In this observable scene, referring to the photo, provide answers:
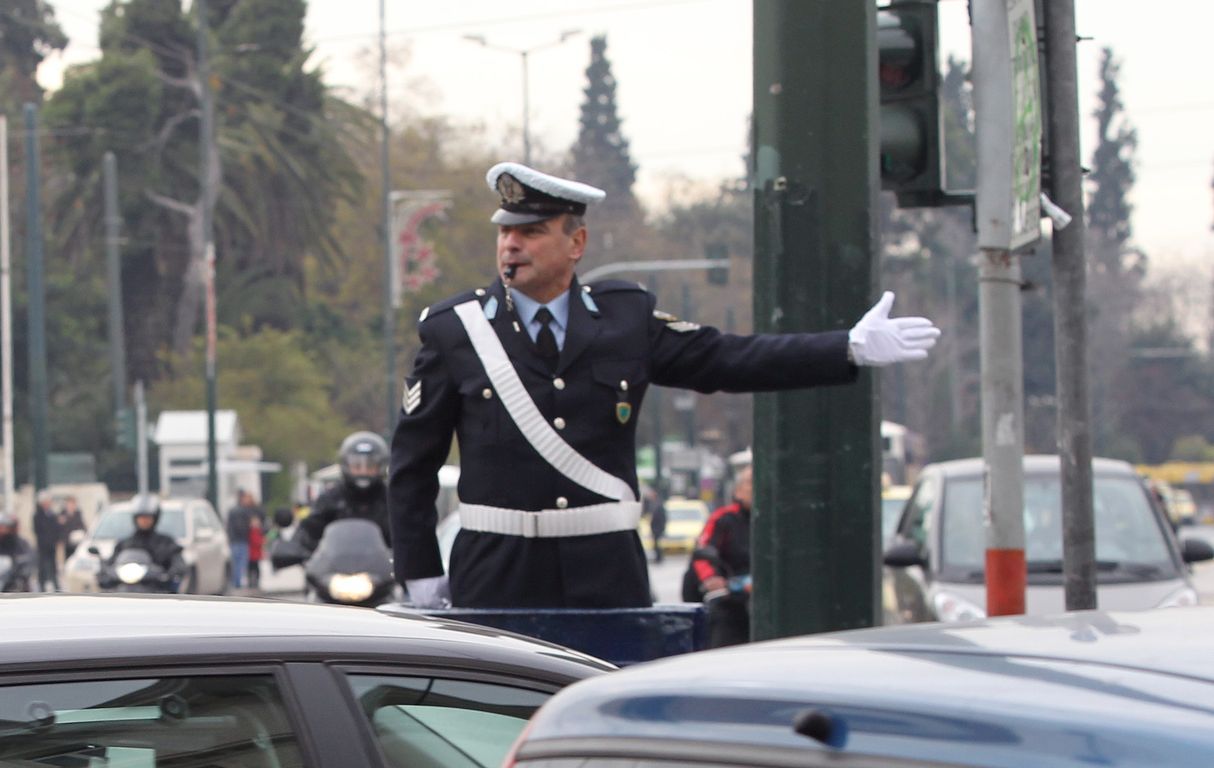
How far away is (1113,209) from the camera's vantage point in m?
128

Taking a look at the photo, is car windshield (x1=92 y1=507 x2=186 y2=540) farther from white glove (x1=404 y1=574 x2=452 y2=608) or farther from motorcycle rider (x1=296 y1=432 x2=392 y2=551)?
white glove (x1=404 y1=574 x2=452 y2=608)

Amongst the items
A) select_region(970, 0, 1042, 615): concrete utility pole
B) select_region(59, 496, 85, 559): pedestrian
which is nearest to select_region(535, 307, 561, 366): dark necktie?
select_region(970, 0, 1042, 615): concrete utility pole

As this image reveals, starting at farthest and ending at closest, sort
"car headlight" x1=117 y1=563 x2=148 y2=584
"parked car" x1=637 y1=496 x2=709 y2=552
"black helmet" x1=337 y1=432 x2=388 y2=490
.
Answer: "parked car" x1=637 y1=496 x2=709 y2=552
"car headlight" x1=117 y1=563 x2=148 y2=584
"black helmet" x1=337 y1=432 x2=388 y2=490

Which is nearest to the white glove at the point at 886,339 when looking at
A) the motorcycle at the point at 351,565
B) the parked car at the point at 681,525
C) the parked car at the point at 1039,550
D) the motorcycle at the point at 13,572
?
the parked car at the point at 1039,550

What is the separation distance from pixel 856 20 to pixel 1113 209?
127m

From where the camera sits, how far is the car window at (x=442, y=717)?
3.29 m

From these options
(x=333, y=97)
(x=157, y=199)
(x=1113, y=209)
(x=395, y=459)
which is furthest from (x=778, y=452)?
(x=1113, y=209)

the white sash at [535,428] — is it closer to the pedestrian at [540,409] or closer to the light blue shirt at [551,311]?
the pedestrian at [540,409]

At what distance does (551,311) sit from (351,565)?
5884 mm

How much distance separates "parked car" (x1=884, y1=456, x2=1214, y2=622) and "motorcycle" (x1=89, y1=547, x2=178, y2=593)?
21.1 ft

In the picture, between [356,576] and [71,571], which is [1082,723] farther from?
[71,571]

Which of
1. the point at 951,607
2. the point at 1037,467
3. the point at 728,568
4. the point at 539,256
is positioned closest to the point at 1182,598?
the point at 951,607

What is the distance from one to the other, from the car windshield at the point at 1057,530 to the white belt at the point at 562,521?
6.03 meters

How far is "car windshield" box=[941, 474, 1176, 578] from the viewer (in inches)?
434
